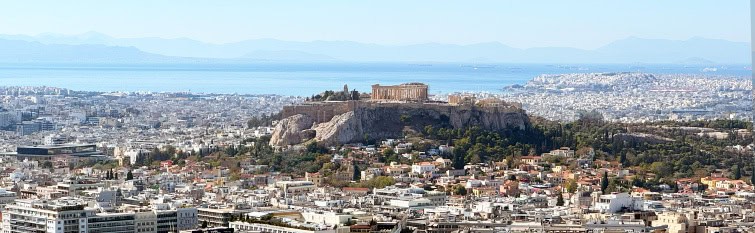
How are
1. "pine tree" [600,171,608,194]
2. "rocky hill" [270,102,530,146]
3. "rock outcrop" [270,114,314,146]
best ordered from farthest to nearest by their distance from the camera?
"rocky hill" [270,102,530,146]
"rock outcrop" [270,114,314,146]
"pine tree" [600,171,608,194]

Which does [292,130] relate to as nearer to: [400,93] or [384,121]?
[384,121]

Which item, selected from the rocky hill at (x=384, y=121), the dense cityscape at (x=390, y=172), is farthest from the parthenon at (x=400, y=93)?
the rocky hill at (x=384, y=121)

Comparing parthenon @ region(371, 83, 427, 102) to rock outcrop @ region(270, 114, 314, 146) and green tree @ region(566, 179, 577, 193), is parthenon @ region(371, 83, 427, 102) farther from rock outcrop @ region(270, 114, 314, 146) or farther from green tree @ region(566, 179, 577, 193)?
green tree @ region(566, 179, 577, 193)

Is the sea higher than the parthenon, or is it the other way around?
the parthenon

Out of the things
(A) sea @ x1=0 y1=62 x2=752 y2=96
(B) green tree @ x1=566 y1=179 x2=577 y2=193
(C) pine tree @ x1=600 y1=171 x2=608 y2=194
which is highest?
(C) pine tree @ x1=600 y1=171 x2=608 y2=194

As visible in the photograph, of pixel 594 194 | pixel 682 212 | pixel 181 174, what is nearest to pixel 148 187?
pixel 181 174

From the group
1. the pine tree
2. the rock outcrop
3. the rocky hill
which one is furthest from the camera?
the rocky hill

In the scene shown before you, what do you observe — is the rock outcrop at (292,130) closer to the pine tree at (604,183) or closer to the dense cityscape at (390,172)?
the dense cityscape at (390,172)

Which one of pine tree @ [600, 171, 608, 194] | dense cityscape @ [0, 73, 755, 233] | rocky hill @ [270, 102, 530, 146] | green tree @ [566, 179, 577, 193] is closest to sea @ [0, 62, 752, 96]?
dense cityscape @ [0, 73, 755, 233]
